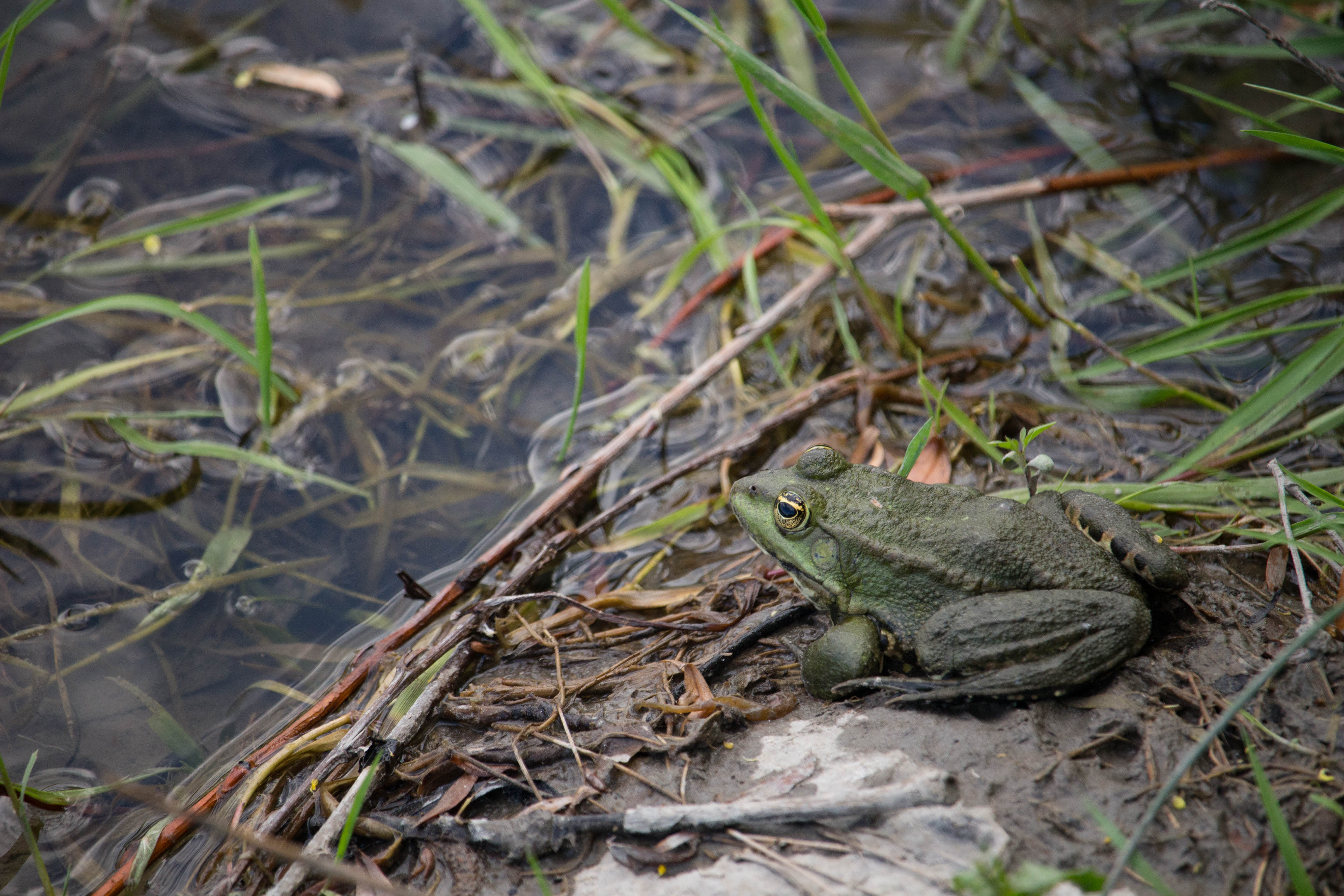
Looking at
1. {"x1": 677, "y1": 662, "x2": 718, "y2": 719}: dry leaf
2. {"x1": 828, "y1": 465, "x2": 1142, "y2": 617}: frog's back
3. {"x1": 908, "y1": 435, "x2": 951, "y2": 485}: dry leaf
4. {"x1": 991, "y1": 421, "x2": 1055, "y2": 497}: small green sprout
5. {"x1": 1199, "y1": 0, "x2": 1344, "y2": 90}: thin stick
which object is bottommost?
{"x1": 677, "y1": 662, "x2": 718, "y2": 719}: dry leaf

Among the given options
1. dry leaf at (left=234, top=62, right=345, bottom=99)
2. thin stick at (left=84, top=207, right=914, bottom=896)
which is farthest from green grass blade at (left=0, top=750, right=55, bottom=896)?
dry leaf at (left=234, top=62, right=345, bottom=99)

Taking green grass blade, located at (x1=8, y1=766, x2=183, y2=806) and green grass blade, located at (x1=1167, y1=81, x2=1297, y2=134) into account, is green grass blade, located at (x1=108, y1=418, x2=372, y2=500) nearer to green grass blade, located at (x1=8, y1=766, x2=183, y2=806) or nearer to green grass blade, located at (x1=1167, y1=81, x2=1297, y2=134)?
green grass blade, located at (x1=8, y1=766, x2=183, y2=806)

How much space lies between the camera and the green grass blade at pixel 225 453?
3854 millimetres

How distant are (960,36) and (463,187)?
11.5 ft

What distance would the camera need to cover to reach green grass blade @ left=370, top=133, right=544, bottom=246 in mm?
5113

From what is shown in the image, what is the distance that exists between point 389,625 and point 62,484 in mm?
1856

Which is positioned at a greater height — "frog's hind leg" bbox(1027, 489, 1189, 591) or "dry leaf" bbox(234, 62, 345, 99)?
"dry leaf" bbox(234, 62, 345, 99)

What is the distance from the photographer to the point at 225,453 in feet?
12.7

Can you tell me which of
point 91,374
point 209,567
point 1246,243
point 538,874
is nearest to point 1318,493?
point 1246,243

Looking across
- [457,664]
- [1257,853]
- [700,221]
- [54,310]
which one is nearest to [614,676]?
[457,664]

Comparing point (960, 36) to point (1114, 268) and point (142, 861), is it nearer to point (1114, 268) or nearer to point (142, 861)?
point (1114, 268)

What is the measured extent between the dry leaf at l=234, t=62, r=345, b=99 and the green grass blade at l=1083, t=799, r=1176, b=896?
5861mm

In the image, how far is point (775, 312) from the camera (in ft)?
14.1

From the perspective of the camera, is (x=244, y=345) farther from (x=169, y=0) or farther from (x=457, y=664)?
(x=169, y=0)
